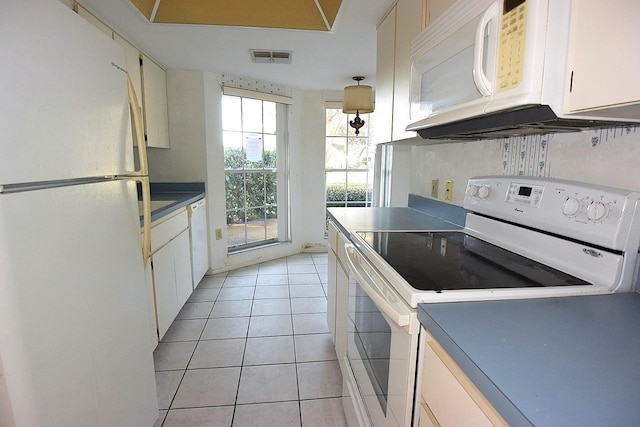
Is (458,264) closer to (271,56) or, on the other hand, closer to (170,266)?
(170,266)

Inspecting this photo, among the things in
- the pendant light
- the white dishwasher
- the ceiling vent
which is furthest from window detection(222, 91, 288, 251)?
the pendant light

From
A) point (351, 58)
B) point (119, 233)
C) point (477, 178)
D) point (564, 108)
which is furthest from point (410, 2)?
point (119, 233)

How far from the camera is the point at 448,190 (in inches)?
71.6

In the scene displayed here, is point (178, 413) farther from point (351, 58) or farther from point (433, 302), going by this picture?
point (351, 58)

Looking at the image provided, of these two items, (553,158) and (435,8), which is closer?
(553,158)

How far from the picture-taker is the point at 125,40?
7.51 ft

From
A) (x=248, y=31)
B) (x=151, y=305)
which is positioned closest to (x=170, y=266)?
(x=151, y=305)

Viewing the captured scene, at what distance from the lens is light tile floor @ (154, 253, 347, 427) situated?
1.64 meters

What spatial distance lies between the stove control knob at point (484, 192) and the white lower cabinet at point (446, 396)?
76 cm

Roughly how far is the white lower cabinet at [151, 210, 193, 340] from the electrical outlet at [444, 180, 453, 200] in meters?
1.70

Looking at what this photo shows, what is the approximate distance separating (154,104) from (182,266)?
1409mm

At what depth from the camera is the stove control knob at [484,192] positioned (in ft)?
4.26

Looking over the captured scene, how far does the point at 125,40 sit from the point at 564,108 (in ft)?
8.62

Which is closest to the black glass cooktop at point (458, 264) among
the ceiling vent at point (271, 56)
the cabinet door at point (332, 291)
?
the cabinet door at point (332, 291)
